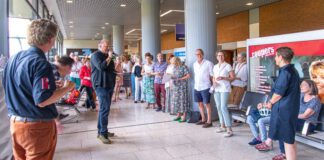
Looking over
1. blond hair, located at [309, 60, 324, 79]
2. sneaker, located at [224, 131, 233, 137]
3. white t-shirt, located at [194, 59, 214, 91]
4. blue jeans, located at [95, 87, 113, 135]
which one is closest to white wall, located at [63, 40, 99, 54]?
white t-shirt, located at [194, 59, 214, 91]

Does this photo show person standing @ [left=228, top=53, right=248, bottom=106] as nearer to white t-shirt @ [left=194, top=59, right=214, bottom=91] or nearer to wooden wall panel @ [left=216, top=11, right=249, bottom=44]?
white t-shirt @ [left=194, top=59, right=214, bottom=91]

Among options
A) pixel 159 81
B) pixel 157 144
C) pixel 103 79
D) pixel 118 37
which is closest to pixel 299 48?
pixel 157 144

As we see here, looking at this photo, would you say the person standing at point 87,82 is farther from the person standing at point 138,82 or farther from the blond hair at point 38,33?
the blond hair at point 38,33

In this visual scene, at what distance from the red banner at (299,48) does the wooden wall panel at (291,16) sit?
4.65 metres

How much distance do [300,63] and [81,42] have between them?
25609mm

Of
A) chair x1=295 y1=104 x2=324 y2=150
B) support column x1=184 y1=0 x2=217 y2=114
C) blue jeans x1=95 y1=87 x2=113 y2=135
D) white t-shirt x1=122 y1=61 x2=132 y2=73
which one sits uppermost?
support column x1=184 y1=0 x2=217 y2=114

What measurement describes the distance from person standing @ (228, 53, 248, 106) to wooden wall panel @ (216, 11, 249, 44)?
6310 millimetres

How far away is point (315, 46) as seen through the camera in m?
3.82

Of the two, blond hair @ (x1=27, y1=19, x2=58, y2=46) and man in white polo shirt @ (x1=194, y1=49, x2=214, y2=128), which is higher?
blond hair @ (x1=27, y1=19, x2=58, y2=46)

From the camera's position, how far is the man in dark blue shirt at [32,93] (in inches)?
61.8

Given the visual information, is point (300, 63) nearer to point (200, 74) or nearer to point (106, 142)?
point (200, 74)

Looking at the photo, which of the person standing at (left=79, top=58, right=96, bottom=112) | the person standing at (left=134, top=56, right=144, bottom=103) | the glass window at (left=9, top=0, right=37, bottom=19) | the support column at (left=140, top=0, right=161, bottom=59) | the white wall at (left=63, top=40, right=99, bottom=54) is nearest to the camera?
the glass window at (left=9, top=0, right=37, bottom=19)

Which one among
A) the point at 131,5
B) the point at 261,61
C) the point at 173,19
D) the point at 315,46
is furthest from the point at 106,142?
the point at 173,19

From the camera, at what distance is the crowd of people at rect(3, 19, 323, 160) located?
1.62 m
